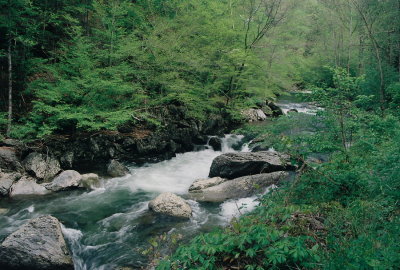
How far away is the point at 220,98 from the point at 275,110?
21.1 ft

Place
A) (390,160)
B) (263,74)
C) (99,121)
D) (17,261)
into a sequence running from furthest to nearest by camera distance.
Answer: (263,74), (99,121), (17,261), (390,160)

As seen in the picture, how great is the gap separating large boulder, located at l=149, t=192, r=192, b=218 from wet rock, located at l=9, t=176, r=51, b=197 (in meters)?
4.29

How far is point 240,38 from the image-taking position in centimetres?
1891

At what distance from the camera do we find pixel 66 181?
10.9 meters

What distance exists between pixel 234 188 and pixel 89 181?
5.65 m

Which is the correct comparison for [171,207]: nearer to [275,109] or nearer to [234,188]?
[234,188]

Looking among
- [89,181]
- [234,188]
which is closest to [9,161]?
[89,181]

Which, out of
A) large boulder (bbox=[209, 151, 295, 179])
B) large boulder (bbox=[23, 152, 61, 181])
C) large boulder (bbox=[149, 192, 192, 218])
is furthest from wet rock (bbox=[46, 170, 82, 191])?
large boulder (bbox=[209, 151, 295, 179])

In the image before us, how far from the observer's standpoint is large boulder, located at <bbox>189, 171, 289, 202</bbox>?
34.3 feet

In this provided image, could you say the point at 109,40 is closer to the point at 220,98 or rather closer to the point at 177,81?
the point at 177,81

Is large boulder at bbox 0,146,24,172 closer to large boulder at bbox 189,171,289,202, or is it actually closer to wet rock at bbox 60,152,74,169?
wet rock at bbox 60,152,74,169

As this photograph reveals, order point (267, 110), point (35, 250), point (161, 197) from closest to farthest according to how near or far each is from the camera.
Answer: point (35, 250), point (161, 197), point (267, 110)

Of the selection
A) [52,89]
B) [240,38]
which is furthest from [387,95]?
[52,89]

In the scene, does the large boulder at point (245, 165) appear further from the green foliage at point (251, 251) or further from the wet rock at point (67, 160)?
the green foliage at point (251, 251)
